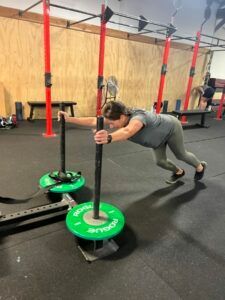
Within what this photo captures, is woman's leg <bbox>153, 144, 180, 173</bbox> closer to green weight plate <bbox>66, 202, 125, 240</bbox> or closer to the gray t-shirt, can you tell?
the gray t-shirt

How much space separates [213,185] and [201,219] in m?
0.82

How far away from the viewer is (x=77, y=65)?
5816 millimetres

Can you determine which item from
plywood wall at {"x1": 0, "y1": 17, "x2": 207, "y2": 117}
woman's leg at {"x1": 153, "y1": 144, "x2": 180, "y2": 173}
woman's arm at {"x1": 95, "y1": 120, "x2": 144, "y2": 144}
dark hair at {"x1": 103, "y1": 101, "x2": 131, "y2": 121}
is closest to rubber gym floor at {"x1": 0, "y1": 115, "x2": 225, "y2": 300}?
woman's leg at {"x1": 153, "y1": 144, "x2": 180, "y2": 173}

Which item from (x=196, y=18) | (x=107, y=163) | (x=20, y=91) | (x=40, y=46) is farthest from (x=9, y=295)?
(x=196, y=18)

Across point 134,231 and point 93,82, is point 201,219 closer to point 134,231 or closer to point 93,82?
point 134,231

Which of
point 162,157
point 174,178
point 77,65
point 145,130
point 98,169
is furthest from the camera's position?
point 77,65

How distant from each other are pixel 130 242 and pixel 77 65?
506cm

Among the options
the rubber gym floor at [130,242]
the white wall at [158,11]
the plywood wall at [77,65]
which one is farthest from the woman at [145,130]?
the white wall at [158,11]

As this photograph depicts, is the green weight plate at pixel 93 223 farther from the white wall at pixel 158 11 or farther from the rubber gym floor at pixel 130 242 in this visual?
the white wall at pixel 158 11

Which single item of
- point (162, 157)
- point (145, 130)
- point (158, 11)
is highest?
point (158, 11)

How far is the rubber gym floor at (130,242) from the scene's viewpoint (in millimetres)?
1367

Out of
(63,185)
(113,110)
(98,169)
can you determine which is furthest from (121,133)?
(63,185)

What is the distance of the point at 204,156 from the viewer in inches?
151

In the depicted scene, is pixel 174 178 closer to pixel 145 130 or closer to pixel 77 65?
pixel 145 130
